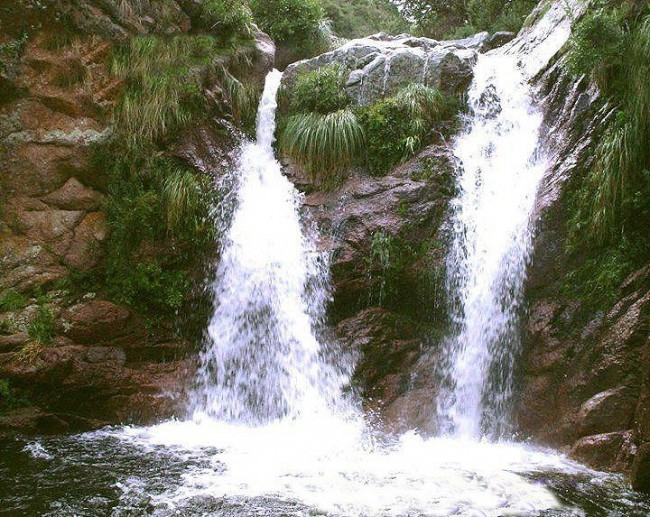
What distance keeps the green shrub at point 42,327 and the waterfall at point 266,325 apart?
2.01 meters

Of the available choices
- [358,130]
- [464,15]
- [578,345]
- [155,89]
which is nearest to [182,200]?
[155,89]

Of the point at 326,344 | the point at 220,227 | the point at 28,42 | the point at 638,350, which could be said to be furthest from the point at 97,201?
the point at 638,350

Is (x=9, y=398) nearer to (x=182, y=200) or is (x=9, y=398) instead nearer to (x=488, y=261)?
(x=182, y=200)

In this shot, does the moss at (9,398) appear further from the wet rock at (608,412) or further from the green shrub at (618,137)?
the green shrub at (618,137)

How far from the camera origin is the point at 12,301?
6.57 meters

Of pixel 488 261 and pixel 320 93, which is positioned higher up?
pixel 320 93

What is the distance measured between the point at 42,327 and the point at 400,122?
248 inches

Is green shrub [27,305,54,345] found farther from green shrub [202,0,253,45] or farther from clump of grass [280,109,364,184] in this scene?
green shrub [202,0,253,45]

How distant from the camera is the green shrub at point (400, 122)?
8391 millimetres

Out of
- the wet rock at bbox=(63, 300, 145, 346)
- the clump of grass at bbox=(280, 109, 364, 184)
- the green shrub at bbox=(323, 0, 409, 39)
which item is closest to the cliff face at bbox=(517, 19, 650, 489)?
the clump of grass at bbox=(280, 109, 364, 184)

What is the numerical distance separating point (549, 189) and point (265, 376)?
4757 millimetres

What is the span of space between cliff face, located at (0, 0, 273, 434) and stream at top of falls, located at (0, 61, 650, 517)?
54cm

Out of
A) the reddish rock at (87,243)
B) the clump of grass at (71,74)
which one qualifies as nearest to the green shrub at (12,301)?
the reddish rock at (87,243)

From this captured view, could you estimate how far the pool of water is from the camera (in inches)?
162
